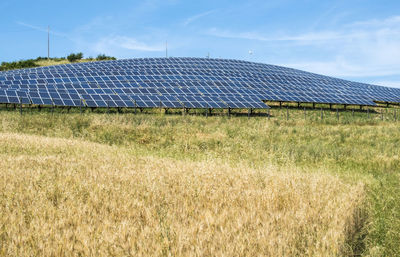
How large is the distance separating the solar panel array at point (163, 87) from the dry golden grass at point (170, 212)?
23.4 m

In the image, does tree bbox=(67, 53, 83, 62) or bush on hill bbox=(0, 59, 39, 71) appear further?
tree bbox=(67, 53, 83, 62)

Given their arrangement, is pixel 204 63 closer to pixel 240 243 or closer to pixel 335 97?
pixel 335 97

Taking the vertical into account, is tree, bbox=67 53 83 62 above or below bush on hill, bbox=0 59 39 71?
above

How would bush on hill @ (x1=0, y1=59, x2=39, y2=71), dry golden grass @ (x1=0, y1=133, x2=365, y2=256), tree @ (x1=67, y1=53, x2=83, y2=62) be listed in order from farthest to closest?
tree @ (x1=67, y1=53, x2=83, y2=62) → bush on hill @ (x1=0, y1=59, x2=39, y2=71) → dry golden grass @ (x1=0, y1=133, x2=365, y2=256)

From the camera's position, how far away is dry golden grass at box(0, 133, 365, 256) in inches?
139

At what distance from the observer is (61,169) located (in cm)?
752

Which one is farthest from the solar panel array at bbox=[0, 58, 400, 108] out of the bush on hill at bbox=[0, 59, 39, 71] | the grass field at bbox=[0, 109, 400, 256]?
the grass field at bbox=[0, 109, 400, 256]

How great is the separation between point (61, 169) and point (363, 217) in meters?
6.19

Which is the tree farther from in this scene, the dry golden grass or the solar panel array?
the dry golden grass

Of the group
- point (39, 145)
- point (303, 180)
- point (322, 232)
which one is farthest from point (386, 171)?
point (39, 145)

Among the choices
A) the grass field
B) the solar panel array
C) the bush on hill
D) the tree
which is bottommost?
the grass field

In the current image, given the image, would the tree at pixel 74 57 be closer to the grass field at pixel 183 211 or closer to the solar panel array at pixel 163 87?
the solar panel array at pixel 163 87

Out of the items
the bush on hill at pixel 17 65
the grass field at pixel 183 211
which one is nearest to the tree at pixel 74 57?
the bush on hill at pixel 17 65

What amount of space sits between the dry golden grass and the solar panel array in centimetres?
2339
